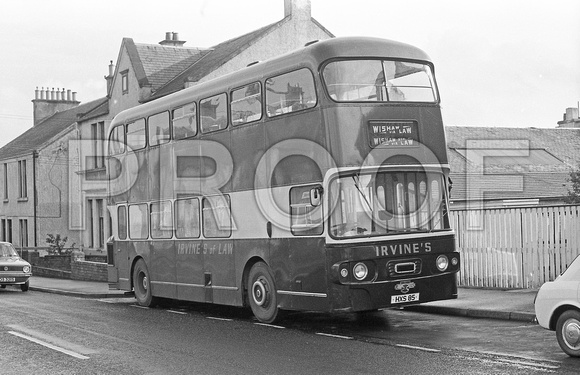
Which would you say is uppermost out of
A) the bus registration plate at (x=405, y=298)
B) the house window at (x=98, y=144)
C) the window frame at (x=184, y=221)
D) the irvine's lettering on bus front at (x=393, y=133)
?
the house window at (x=98, y=144)

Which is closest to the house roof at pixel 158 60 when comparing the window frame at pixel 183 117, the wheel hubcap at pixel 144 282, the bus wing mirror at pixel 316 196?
the wheel hubcap at pixel 144 282

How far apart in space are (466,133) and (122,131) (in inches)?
1155

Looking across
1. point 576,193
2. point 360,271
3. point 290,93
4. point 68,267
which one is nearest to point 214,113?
point 290,93

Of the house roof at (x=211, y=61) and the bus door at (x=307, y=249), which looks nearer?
the bus door at (x=307, y=249)

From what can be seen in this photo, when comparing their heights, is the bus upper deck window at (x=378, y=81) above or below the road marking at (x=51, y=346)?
above

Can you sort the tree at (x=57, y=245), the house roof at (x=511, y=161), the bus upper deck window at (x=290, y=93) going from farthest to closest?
the tree at (x=57, y=245), the house roof at (x=511, y=161), the bus upper deck window at (x=290, y=93)

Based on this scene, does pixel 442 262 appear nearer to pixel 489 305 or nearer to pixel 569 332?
pixel 489 305

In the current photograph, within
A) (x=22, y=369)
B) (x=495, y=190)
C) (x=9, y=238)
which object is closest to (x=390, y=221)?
(x=22, y=369)

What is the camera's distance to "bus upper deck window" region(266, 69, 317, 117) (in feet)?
45.5

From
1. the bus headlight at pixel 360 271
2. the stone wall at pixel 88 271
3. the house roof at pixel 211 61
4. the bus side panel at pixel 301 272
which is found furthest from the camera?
the house roof at pixel 211 61

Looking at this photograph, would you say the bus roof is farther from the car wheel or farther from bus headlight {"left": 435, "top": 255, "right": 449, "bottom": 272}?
the car wheel

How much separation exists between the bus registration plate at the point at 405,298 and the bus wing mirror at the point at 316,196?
6.25 ft

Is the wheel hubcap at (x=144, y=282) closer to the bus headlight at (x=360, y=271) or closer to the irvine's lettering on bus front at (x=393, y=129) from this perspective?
the bus headlight at (x=360, y=271)

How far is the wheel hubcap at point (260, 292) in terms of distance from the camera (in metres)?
15.3
